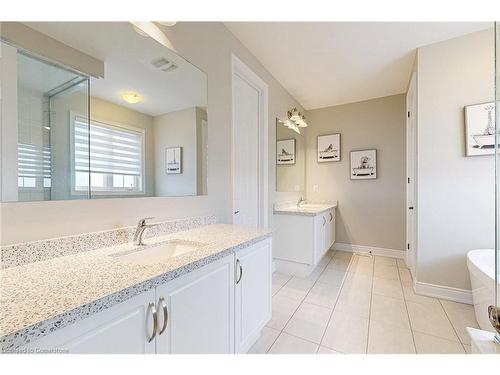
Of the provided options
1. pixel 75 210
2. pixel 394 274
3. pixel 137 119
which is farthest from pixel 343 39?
pixel 394 274

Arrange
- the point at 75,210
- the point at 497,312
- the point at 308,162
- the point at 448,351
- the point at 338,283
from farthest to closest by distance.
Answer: the point at 308,162, the point at 338,283, the point at 448,351, the point at 75,210, the point at 497,312

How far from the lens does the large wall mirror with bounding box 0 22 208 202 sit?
0.90m

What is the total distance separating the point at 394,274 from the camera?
2.78 m

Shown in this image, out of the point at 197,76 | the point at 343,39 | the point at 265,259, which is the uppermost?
the point at 343,39

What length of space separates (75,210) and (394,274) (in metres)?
3.34

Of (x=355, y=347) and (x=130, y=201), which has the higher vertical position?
(x=130, y=201)

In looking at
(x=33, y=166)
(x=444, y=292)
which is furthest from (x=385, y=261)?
(x=33, y=166)

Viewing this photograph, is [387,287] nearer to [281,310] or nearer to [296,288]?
[296,288]

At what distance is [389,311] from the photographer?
1966mm

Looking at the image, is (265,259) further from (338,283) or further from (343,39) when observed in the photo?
(343,39)

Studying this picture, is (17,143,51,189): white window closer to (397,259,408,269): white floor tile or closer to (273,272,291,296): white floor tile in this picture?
(273,272,291,296): white floor tile

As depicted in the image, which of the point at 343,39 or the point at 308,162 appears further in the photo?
the point at 308,162

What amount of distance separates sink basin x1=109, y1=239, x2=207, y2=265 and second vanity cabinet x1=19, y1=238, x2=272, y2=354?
25 cm

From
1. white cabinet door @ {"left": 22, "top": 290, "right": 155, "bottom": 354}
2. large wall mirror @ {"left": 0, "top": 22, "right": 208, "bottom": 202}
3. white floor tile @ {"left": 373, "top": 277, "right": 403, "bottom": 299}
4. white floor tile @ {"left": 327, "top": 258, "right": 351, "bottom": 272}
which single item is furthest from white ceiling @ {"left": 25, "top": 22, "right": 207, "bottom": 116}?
white floor tile @ {"left": 327, "top": 258, "right": 351, "bottom": 272}
